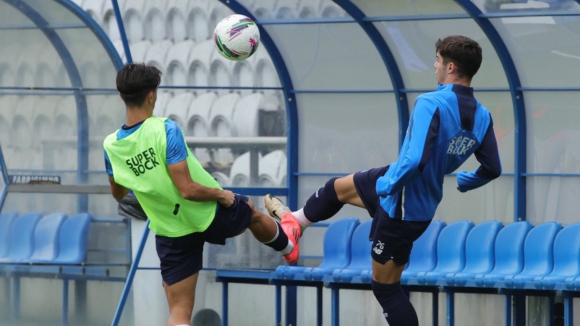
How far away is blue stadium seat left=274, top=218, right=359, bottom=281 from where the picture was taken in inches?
348

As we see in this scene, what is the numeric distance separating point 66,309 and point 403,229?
4.70 m

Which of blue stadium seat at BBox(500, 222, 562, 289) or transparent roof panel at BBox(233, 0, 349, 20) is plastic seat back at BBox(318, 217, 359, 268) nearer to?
blue stadium seat at BBox(500, 222, 562, 289)

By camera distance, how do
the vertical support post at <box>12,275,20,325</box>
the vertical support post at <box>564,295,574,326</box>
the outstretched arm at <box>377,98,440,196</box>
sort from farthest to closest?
the vertical support post at <box>12,275,20,325</box>
the vertical support post at <box>564,295,574,326</box>
the outstretched arm at <box>377,98,440,196</box>

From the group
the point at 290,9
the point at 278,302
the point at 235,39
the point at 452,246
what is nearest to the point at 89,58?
the point at 290,9

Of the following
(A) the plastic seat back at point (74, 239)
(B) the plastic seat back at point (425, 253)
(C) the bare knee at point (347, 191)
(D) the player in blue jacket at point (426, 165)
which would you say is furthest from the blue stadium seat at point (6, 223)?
(D) the player in blue jacket at point (426, 165)

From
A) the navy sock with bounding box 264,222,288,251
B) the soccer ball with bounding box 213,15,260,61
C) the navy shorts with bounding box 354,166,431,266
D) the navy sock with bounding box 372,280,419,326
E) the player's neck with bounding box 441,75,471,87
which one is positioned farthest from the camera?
the soccer ball with bounding box 213,15,260,61

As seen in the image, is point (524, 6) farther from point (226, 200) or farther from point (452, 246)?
point (226, 200)

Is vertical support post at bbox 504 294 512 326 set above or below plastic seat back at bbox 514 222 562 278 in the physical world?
below

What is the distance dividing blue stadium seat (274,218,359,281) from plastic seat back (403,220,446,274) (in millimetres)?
594

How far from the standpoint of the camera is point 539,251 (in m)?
8.26

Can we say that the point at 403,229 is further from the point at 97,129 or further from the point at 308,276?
the point at 97,129

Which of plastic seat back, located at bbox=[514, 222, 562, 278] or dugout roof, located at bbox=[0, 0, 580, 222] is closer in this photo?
plastic seat back, located at bbox=[514, 222, 562, 278]

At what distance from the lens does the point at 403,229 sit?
593cm

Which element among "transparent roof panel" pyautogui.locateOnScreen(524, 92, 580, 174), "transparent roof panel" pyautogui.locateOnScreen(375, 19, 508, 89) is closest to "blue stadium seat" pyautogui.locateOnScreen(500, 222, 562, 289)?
"transparent roof panel" pyautogui.locateOnScreen(524, 92, 580, 174)
